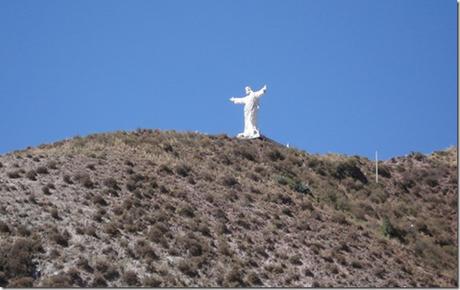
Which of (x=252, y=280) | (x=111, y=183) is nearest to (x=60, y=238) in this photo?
(x=252, y=280)

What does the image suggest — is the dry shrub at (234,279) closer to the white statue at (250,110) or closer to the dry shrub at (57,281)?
the dry shrub at (57,281)

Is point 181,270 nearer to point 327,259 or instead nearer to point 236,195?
point 327,259

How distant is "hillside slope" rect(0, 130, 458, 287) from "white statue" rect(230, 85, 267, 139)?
86cm

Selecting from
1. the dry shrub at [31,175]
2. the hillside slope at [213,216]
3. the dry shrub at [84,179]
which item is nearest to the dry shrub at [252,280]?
the hillside slope at [213,216]

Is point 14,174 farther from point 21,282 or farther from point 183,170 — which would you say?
point 21,282

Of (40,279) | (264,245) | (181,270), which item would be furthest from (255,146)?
(40,279)

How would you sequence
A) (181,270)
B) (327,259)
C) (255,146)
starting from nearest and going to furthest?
(181,270), (327,259), (255,146)

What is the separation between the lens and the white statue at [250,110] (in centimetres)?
5909

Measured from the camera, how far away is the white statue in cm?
5909

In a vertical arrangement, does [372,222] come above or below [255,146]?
below

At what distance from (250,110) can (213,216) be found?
1539cm

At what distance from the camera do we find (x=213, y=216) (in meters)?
44.7

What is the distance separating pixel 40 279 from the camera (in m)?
35.5

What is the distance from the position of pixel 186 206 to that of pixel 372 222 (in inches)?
407
